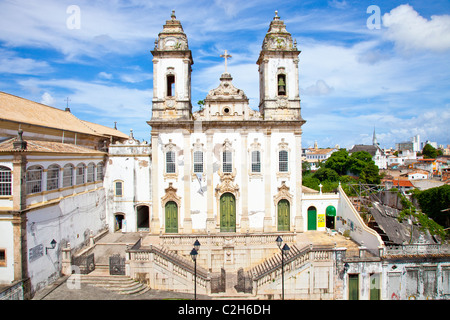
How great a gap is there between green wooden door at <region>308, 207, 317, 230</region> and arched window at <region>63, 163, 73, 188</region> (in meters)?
18.4

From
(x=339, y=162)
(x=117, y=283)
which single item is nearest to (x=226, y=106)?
(x=117, y=283)

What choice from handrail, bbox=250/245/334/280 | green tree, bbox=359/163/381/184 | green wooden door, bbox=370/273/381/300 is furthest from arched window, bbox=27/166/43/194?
green tree, bbox=359/163/381/184

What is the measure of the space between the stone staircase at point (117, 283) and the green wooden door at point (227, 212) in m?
7.31

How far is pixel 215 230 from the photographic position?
21.0m

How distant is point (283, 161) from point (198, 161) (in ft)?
21.9

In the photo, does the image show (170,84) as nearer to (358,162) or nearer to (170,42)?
(170,42)

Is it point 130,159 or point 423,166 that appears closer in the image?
point 130,159

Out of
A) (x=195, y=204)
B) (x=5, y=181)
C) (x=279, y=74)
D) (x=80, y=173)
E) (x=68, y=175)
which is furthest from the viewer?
(x=279, y=74)

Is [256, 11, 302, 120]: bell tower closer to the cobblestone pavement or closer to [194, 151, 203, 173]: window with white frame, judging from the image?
[194, 151, 203, 173]: window with white frame

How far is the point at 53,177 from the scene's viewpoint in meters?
17.2

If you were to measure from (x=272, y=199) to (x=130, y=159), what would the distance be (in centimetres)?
1257

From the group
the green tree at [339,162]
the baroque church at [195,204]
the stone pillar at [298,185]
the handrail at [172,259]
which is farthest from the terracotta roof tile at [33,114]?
the green tree at [339,162]

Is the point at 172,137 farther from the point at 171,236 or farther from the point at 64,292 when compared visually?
the point at 64,292
